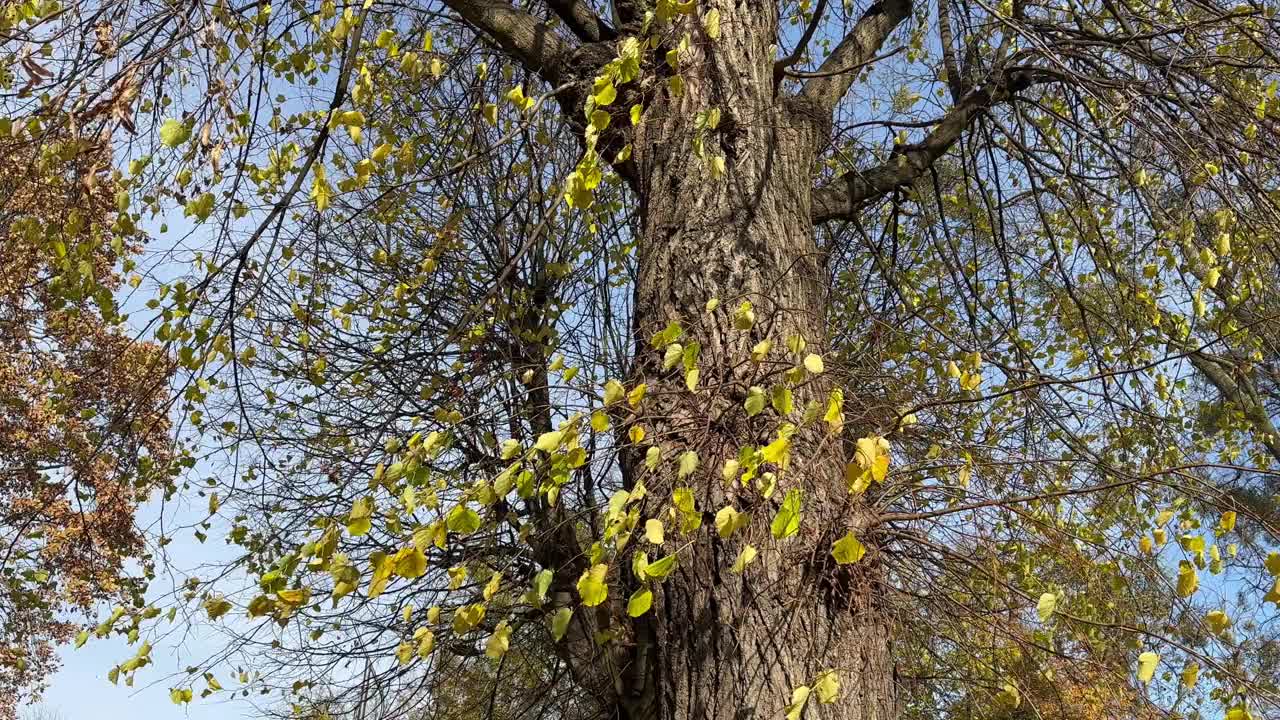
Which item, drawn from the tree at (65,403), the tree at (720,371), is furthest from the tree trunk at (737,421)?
the tree at (65,403)

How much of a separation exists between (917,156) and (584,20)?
1.60m

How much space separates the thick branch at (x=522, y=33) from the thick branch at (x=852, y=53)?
946 millimetres

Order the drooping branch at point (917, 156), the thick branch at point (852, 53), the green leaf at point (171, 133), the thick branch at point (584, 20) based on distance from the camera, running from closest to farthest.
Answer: the green leaf at point (171, 133), the thick branch at point (584, 20), the thick branch at point (852, 53), the drooping branch at point (917, 156)

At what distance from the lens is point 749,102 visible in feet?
9.94

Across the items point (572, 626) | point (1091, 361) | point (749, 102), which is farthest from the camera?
point (1091, 361)

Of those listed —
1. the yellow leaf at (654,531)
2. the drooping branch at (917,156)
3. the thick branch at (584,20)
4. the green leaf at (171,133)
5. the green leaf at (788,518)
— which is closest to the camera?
the green leaf at (788,518)

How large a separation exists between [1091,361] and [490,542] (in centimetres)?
328

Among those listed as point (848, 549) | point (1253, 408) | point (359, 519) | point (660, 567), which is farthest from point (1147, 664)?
point (1253, 408)

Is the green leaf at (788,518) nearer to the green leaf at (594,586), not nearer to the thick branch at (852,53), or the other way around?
the green leaf at (594,586)

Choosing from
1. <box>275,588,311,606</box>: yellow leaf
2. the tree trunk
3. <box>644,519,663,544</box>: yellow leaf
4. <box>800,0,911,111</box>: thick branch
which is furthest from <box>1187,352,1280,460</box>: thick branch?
<box>275,588,311,606</box>: yellow leaf

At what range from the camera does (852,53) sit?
12.7 feet

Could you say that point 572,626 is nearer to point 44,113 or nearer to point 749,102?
point 749,102

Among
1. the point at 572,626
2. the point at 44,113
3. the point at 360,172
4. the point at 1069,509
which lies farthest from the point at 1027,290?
the point at 44,113

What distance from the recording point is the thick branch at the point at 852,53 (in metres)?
3.67
